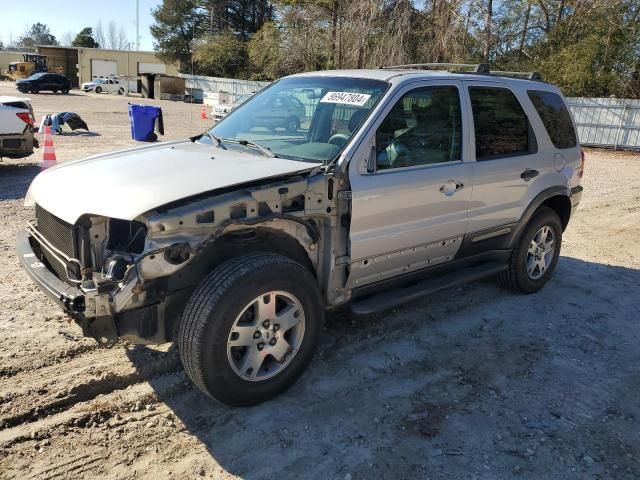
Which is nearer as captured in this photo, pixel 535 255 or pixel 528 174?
pixel 528 174

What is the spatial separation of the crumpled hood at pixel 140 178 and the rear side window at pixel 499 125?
169cm

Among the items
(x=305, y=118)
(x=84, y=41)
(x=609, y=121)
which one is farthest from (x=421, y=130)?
(x=84, y=41)

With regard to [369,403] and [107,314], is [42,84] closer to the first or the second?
[107,314]

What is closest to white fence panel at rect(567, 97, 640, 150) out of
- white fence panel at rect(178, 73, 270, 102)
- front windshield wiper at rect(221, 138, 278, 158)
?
front windshield wiper at rect(221, 138, 278, 158)

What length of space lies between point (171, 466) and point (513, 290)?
370cm

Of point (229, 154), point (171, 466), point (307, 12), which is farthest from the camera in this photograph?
point (307, 12)

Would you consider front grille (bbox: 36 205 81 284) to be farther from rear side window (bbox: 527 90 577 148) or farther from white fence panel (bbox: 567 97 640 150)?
white fence panel (bbox: 567 97 640 150)

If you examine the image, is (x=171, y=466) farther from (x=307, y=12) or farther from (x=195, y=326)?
(x=307, y=12)

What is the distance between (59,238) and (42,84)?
46.2 meters

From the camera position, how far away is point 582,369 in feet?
13.2

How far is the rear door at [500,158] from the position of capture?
14.5 feet

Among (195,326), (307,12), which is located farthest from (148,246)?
(307,12)

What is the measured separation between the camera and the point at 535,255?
531cm

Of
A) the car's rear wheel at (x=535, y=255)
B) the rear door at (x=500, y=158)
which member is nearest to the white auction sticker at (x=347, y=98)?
the rear door at (x=500, y=158)
